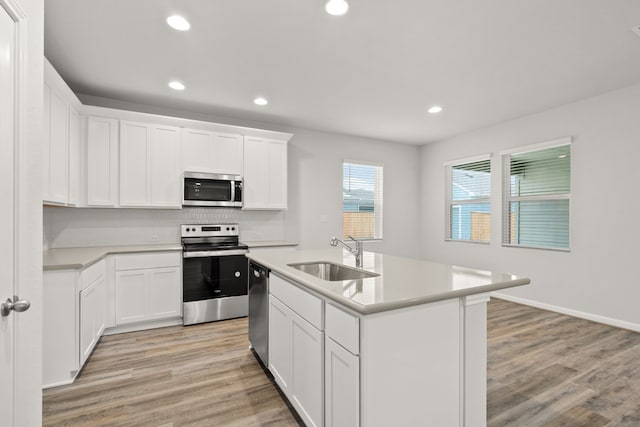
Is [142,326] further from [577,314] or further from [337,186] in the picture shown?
[577,314]

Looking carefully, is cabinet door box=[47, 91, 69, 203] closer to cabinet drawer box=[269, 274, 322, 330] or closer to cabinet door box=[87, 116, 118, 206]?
cabinet door box=[87, 116, 118, 206]

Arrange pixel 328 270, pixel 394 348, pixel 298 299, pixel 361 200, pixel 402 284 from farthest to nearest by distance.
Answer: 1. pixel 361 200
2. pixel 328 270
3. pixel 298 299
4. pixel 402 284
5. pixel 394 348

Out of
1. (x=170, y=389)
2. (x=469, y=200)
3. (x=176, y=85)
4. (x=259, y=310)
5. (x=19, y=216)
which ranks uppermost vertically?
(x=176, y=85)

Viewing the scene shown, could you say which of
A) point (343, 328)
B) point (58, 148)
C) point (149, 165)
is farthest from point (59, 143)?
point (343, 328)

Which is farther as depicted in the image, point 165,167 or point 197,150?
point 197,150

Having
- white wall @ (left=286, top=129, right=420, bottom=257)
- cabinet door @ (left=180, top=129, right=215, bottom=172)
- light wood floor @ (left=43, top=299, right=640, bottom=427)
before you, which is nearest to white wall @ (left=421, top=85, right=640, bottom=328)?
light wood floor @ (left=43, top=299, right=640, bottom=427)

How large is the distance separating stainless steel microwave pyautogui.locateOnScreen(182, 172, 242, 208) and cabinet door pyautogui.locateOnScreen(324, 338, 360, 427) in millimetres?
2917

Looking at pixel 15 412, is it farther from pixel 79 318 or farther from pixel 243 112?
pixel 243 112

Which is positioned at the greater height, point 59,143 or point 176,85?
point 176,85

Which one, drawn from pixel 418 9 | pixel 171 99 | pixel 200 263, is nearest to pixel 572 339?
pixel 418 9

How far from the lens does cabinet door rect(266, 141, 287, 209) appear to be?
4375 millimetres

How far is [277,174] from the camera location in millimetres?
4418

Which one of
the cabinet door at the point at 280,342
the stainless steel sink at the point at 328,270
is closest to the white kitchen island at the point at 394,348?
the cabinet door at the point at 280,342

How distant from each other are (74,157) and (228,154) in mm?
1618
